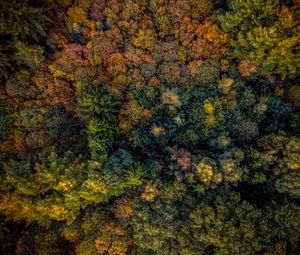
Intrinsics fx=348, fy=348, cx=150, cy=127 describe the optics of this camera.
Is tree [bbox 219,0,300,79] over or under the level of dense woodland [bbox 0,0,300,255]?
over

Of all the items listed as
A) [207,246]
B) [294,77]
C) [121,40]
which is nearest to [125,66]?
[121,40]

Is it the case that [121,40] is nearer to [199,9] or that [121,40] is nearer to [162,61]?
[162,61]

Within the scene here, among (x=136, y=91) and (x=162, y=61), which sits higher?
(x=162, y=61)

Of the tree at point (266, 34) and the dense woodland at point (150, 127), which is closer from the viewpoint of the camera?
the tree at point (266, 34)

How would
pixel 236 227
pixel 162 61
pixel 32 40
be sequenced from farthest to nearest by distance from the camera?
pixel 162 61, pixel 32 40, pixel 236 227

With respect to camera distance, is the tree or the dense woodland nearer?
the tree

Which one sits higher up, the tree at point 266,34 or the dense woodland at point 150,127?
the tree at point 266,34

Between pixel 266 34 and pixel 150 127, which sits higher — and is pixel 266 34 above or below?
above

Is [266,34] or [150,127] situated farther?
[150,127]
